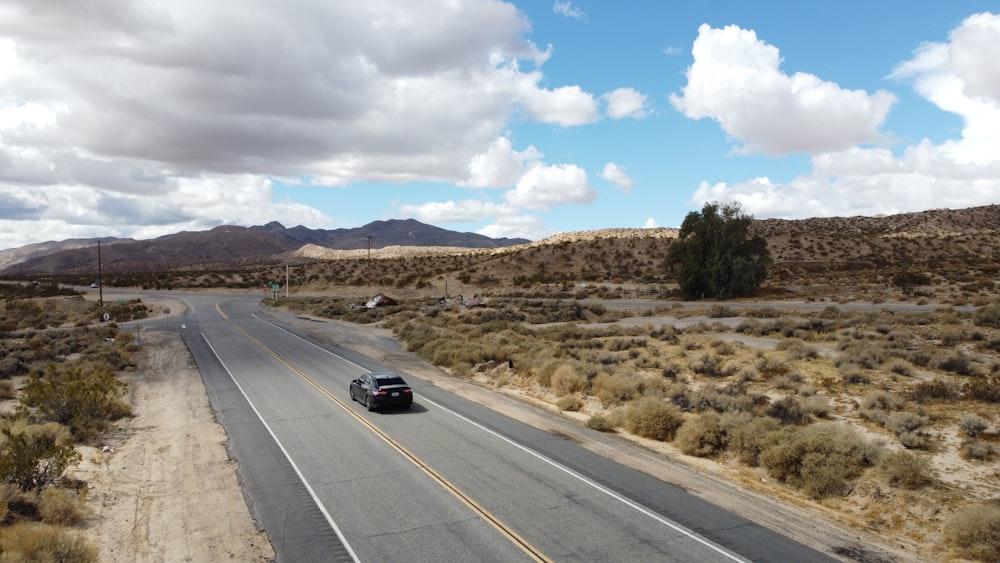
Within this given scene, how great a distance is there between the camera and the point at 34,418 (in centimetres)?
1872

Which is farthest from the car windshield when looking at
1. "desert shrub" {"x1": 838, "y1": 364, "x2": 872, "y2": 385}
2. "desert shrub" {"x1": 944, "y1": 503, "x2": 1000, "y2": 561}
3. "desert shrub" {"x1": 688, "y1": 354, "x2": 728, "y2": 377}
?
"desert shrub" {"x1": 838, "y1": 364, "x2": 872, "y2": 385}

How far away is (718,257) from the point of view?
6388 centimetres

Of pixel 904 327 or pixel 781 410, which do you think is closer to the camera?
pixel 781 410

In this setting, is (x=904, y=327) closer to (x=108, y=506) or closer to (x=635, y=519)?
(x=635, y=519)

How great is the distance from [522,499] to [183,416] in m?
15.0

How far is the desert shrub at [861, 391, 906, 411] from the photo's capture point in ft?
62.9

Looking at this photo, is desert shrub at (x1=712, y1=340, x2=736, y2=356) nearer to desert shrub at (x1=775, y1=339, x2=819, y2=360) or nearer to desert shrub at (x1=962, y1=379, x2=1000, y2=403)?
desert shrub at (x1=775, y1=339, x2=819, y2=360)

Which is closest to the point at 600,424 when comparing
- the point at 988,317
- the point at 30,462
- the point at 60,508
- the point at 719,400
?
the point at 719,400

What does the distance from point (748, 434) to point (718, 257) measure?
50708 millimetres

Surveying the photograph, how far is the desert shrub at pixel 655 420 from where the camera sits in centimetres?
1889

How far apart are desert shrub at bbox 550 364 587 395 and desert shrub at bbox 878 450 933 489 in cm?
1225

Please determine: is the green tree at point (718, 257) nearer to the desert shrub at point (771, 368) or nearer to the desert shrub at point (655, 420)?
the desert shrub at point (771, 368)

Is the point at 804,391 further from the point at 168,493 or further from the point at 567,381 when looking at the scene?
the point at 168,493

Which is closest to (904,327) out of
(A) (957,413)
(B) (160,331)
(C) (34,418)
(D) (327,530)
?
(A) (957,413)
